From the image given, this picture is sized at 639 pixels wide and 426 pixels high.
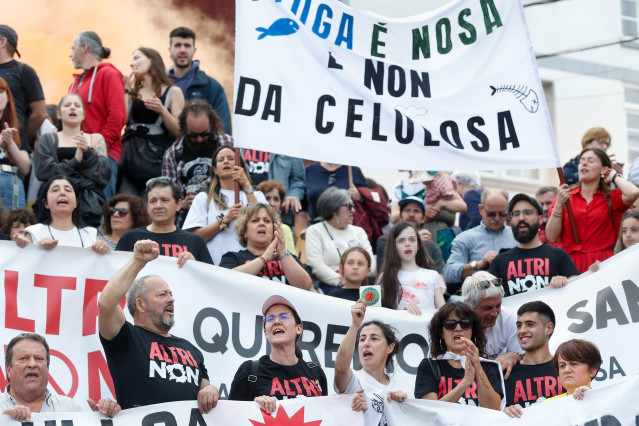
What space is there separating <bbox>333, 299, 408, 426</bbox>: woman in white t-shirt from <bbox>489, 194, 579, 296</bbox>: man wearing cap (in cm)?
172

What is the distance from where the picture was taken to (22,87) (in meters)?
12.7

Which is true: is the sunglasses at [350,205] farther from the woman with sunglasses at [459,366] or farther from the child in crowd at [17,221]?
the woman with sunglasses at [459,366]

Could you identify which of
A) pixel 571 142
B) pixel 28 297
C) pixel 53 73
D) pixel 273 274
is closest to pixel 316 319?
pixel 273 274

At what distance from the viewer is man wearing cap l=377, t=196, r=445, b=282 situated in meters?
11.6

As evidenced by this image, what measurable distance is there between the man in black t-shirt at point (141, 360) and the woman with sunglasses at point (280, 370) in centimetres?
28

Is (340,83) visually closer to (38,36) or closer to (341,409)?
A: (341,409)

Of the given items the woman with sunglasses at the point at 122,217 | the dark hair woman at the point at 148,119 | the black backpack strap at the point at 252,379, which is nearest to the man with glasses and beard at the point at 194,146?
the dark hair woman at the point at 148,119

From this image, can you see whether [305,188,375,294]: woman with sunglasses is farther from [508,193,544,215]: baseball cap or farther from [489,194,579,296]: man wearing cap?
[489,194,579,296]: man wearing cap

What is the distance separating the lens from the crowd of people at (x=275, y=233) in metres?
8.09

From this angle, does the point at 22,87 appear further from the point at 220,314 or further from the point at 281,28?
the point at 220,314

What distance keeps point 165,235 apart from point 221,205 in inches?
47.6

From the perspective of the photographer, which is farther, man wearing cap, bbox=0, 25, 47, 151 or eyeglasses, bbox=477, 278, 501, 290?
man wearing cap, bbox=0, 25, 47, 151

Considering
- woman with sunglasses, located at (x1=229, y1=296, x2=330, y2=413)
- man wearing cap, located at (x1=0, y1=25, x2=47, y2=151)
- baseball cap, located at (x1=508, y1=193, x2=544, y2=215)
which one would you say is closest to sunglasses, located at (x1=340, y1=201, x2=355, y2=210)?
baseball cap, located at (x1=508, y1=193, x2=544, y2=215)

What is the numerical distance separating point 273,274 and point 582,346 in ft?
9.51
